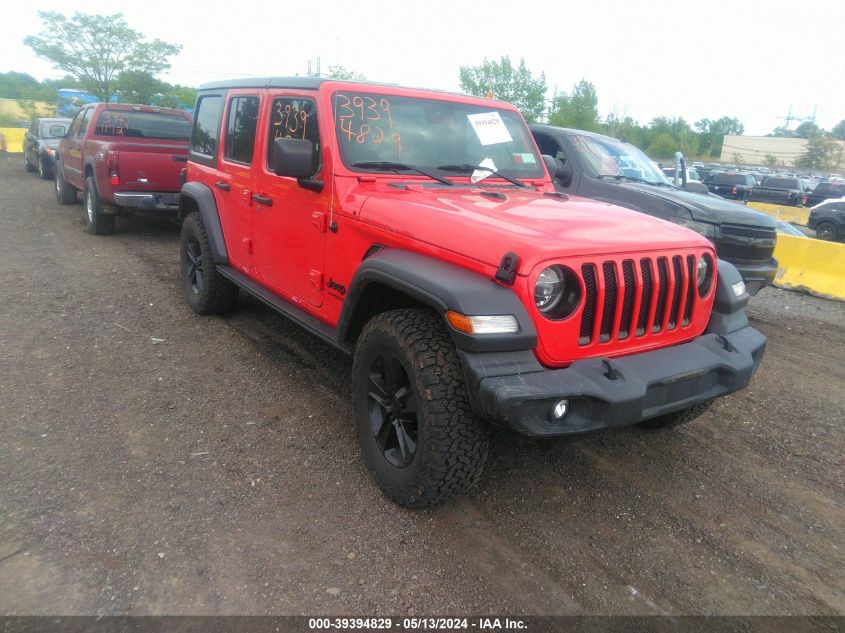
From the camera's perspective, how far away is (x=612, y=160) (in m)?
6.79

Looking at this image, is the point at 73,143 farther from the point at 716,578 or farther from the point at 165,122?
the point at 716,578

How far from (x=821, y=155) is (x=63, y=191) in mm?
72785

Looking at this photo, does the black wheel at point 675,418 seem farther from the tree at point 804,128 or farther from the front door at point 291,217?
the tree at point 804,128

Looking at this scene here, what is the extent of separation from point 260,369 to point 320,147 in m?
1.79

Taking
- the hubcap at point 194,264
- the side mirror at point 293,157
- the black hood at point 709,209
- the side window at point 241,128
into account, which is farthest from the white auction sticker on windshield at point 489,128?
the hubcap at point 194,264

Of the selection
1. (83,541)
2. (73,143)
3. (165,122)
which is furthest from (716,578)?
(73,143)

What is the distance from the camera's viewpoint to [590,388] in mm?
2387

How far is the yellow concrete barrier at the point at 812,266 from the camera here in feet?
24.7

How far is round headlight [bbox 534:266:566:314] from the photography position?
2.54 metres

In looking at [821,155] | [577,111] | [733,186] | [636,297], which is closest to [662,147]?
[821,155]

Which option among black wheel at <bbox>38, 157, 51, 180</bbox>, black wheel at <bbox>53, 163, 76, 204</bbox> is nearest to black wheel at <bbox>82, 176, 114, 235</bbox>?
black wheel at <bbox>53, 163, 76, 204</bbox>

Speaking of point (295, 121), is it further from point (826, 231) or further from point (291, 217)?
point (826, 231)

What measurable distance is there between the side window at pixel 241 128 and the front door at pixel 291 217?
0.75 feet

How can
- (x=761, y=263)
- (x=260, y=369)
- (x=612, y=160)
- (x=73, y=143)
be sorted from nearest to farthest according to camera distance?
1. (x=260, y=369)
2. (x=761, y=263)
3. (x=612, y=160)
4. (x=73, y=143)
